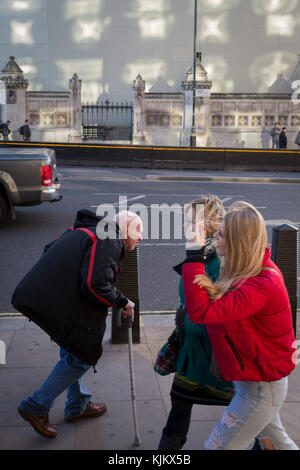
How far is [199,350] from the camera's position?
9.95 ft

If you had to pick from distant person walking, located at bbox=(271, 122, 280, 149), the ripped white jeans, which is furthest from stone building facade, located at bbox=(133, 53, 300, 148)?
the ripped white jeans

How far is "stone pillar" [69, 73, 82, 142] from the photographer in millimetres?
34094

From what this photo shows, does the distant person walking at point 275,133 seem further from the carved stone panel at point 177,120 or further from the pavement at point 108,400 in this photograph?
the pavement at point 108,400

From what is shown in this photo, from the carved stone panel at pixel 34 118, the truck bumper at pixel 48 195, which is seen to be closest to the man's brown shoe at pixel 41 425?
the truck bumper at pixel 48 195

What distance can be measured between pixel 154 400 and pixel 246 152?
1998 centimetres

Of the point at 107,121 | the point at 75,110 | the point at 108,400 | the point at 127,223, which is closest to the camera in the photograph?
the point at 127,223

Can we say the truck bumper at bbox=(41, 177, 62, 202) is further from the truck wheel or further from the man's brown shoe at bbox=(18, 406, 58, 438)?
the man's brown shoe at bbox=(18, 406, 58, 438)

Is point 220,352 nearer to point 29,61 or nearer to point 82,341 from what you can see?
point 82,341

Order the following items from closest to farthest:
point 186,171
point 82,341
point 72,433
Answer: point 82,341 < point 72,433 < point 186,171

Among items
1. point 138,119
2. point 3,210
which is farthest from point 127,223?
point 138,119

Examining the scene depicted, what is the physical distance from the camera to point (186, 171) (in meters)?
22.8

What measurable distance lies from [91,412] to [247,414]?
1.57 meters

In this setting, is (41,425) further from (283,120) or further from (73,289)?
(283,120)
